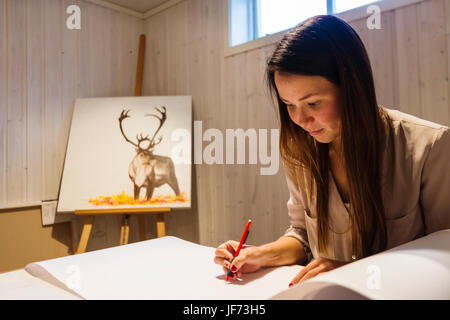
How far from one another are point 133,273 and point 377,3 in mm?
1763

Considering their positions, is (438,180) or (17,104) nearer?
(438,180)

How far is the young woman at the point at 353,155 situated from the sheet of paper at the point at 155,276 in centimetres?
5

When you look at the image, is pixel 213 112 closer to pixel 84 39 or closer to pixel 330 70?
pixel 84 39

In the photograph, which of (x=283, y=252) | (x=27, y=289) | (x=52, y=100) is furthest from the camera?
(x=52, y=100)

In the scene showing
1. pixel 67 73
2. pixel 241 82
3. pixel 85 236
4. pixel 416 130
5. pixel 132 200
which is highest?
pixel 67 73

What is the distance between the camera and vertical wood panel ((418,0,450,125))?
151 centimetres

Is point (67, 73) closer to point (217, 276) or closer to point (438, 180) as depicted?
point (217, 276)

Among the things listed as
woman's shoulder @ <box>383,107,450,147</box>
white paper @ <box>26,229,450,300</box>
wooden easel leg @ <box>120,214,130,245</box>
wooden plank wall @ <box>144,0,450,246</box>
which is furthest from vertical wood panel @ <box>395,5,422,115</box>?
wooden easel leg @ <box>120,214,130,245</box>

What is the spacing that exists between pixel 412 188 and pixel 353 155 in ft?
0.50

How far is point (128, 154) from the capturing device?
2414 millimetres

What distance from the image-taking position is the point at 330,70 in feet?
2.29

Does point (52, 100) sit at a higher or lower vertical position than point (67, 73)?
lower

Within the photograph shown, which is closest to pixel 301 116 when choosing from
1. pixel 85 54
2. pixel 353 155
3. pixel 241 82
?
pixel 353 155
